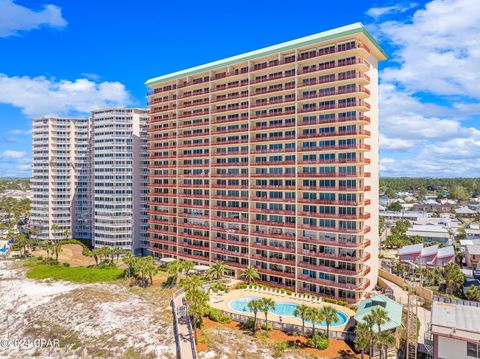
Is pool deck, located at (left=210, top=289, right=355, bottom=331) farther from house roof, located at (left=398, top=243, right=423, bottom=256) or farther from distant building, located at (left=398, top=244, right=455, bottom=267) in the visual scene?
house roof, located at (left=398, top=243, right=423, bottom=256)

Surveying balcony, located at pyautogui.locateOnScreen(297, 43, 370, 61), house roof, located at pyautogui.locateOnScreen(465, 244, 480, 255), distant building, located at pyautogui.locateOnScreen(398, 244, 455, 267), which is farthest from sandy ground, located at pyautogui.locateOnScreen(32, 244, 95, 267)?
house roof, located at pyautogui.locateOnScreen(465, 244, 480, 255)

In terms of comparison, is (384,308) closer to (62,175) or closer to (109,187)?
(109,187)

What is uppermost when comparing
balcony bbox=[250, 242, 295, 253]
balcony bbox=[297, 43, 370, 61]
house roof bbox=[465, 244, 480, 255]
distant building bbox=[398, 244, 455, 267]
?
balcony bbox=[297, 43, 370, 61]

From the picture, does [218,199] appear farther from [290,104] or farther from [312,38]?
[312,38]

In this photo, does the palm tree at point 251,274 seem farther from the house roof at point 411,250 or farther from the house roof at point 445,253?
the house roof at point 445,253

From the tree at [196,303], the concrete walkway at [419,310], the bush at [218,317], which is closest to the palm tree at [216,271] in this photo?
the bush at [218,317]

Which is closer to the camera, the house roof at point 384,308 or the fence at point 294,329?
the house roof at point 384,308

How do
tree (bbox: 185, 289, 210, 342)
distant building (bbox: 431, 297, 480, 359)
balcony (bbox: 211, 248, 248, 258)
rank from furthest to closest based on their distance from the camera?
balcony (bbox: 211, 248, 248, 258) < tree (bbox: 185, 289, 210, 342) < distant building (bbox: 431, 297, 480, 359)
